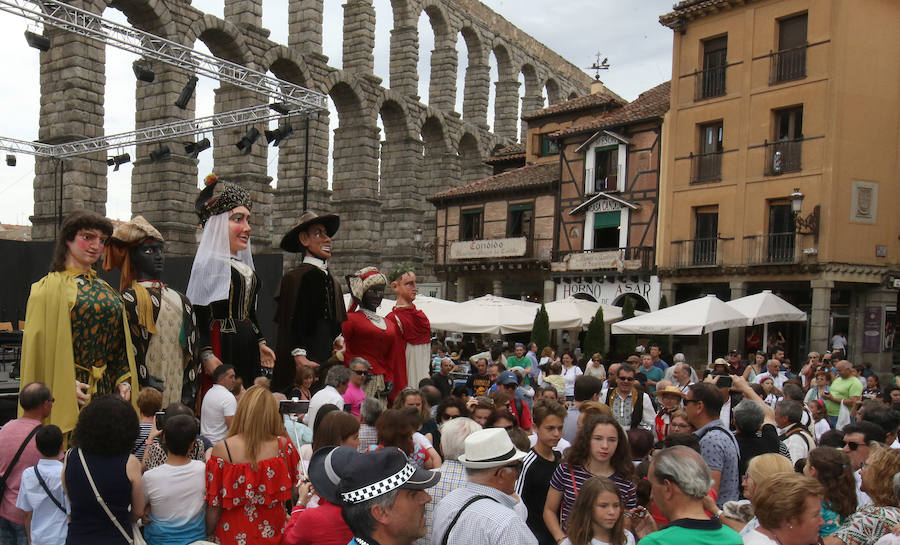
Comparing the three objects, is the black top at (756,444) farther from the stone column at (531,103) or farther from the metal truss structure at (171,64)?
the stone column at (531,103)

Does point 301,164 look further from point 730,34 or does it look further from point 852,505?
point 852,505

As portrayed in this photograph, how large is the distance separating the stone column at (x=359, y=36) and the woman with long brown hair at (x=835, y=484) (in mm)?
30278

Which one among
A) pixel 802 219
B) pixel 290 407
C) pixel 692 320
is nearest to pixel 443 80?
pixel 802 219

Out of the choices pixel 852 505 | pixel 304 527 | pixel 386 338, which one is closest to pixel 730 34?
pixel 386 338

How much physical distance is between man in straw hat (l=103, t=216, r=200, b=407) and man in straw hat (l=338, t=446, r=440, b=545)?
10.5 ft

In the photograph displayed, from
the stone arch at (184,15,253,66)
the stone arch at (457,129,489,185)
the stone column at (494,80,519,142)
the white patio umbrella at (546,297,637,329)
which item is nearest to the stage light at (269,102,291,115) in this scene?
the stone arch at (184,15,253,66)

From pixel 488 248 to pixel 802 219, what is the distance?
40.8 ft

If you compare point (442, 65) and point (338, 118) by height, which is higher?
point (442, 65)

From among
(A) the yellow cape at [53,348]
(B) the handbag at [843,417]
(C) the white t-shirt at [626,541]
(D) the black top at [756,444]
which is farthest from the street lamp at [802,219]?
(A) the yellow cape at [53,348]

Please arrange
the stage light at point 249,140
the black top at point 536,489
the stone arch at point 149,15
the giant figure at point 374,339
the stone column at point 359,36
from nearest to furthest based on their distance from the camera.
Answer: the black top at point 536,489 → the giant figure at point 374,339 → the stage light at point 249,140 → the stone arch at point 149,15 → the stone column at point 359,36

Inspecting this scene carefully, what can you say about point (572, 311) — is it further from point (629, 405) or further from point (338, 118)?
point (338, 118)

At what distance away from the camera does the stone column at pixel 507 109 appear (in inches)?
1693

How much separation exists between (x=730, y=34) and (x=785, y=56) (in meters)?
2.01

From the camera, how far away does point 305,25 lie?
30.3 metres
